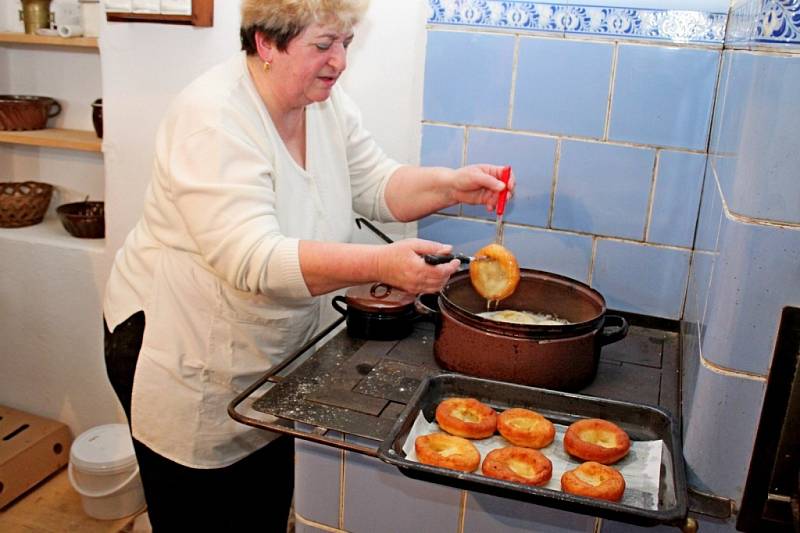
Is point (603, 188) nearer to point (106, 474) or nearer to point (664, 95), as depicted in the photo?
point (664, 95)

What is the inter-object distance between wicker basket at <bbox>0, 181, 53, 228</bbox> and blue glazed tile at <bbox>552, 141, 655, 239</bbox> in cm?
194

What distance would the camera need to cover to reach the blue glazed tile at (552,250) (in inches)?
68.1

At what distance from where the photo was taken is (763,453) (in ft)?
3.23

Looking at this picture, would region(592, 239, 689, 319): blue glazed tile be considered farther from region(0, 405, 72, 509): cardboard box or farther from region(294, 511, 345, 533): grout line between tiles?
region(0, 405, 72, 509): cardboard box

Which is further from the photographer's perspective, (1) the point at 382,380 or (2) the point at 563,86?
(2) the point at 563,86

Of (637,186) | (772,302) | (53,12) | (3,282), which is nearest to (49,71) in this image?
(53,12)

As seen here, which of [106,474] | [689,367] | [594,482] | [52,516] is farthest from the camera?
[52,516]

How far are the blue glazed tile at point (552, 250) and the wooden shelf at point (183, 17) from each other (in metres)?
1.01

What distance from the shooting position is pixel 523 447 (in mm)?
1121

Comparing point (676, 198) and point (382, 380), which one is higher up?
point (676, 198)

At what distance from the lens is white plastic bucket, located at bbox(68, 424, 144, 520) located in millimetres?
2361

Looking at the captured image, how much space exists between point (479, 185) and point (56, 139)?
164 cm

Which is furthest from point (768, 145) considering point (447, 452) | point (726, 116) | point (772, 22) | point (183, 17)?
point (183, 17)

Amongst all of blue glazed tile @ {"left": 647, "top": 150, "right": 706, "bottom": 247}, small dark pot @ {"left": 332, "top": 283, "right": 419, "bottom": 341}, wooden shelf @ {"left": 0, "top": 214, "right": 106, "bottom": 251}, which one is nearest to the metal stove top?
small dark pot @ {"left": 332, "top": 283, "right": 419, "bottom": 341}
